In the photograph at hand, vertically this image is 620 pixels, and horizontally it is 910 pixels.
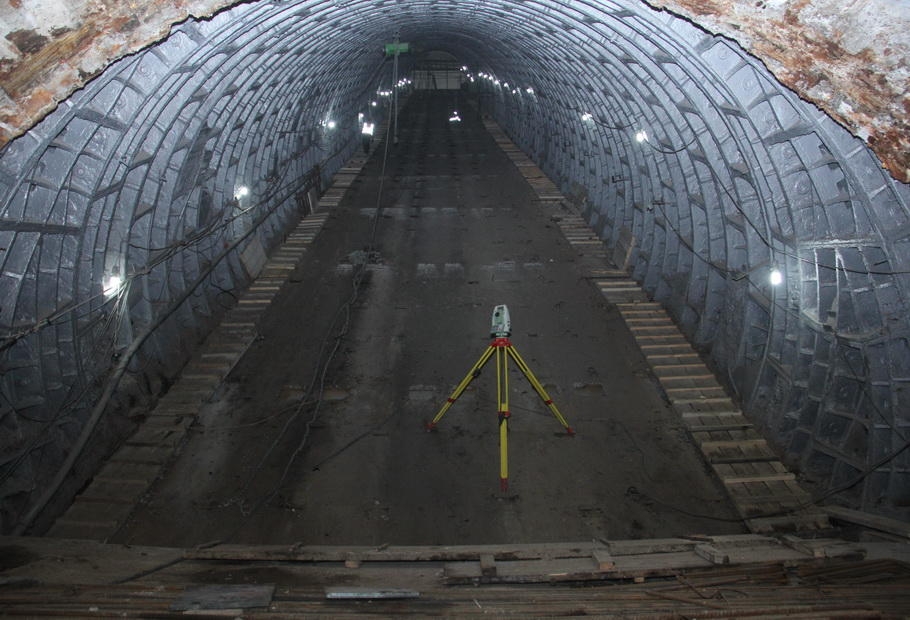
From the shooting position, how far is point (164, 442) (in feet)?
37.3

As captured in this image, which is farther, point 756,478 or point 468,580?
point 756,478

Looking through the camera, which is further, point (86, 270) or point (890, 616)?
point (86, 270)

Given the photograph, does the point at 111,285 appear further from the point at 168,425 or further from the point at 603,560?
the point at 603,560

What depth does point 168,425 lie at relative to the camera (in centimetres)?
1183

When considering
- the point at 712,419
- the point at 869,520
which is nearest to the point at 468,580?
the point at 869,520

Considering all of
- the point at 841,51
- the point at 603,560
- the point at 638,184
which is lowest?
the point at 603,560

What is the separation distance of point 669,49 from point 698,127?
2143 mm

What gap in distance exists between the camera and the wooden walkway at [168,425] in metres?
9.71

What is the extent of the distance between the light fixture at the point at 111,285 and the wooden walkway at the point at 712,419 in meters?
10.9

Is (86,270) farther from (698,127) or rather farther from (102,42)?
(698,127)

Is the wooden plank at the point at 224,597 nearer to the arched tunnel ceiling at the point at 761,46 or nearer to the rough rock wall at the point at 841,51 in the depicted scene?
the arched tunnel ceiling at the point at 761,46

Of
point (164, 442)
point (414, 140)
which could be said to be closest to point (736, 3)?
point (164, 442)

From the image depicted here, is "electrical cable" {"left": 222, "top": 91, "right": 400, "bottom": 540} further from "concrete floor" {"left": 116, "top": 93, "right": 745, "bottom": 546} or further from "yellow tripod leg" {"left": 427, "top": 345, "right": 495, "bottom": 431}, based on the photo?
"yellow tripod leg" {"left": 427, "top": 345, "right": 495, "bottom": 431}

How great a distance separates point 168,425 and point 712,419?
1072 cm
